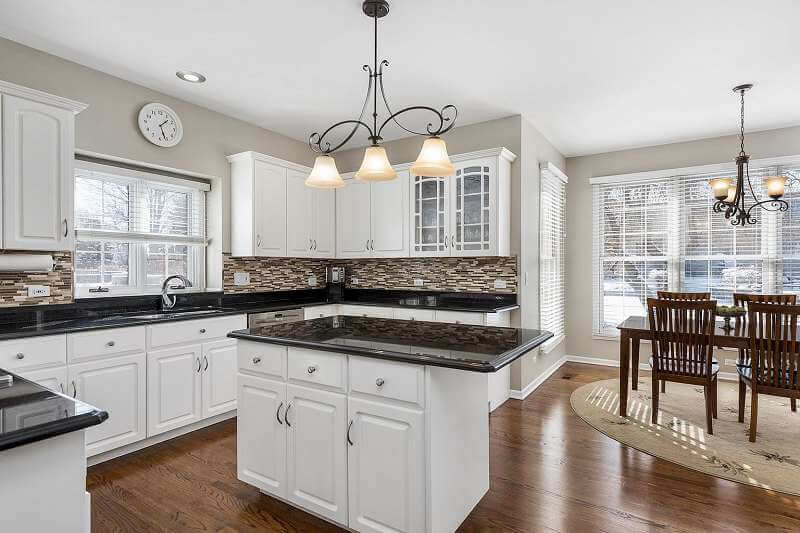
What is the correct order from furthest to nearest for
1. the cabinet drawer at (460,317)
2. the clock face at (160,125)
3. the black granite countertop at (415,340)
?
the cabinet drawer at (460,317) → the clock face at (160,125) → the black granite countertop at (415,340)

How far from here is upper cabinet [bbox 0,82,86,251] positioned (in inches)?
101

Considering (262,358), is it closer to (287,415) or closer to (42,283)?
(287,415)

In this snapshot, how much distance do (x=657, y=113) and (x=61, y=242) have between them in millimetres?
5004

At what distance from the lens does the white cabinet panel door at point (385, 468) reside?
1833 millimetres

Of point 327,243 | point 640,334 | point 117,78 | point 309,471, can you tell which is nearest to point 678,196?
point 640,334

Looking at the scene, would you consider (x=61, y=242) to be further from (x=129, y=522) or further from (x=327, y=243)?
(x=327, y=243)

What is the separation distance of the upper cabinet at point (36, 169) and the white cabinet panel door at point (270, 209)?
Result: 154 centimetres

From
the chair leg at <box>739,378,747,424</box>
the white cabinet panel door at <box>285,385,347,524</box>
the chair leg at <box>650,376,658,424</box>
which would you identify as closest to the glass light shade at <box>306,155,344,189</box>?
the white cabinet panel door at <box>285,385,347,524</box>

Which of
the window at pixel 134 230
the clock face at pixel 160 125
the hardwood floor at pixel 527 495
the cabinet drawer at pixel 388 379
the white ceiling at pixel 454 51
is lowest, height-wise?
the hardwood floor at pixel 527 495

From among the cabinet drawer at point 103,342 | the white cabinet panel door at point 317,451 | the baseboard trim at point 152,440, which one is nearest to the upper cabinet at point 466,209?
the baseboard trim at point 152,440

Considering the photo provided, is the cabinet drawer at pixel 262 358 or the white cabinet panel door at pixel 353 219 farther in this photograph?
the white cabinet panel door at pixel 353 219

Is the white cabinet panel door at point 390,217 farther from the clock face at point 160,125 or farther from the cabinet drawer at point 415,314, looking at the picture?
the clock face at point 160,125

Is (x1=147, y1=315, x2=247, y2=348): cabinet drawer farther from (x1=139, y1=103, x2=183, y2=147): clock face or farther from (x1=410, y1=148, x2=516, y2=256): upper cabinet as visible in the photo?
(x1=410, y1=148, x2=516, y2=256): upper cabinet

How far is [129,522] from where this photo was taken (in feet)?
7.25
